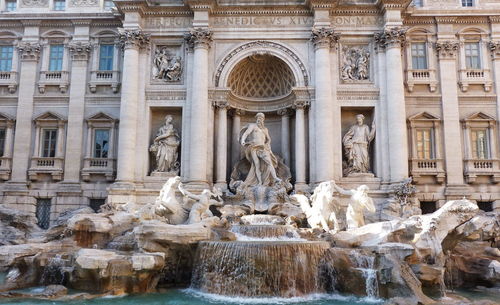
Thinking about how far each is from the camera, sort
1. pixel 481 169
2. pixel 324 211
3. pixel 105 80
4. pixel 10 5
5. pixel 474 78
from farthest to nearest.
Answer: pixel 10 5
pixel 105 80
pixel 474 78
pixel 481 169
pixel 324 211

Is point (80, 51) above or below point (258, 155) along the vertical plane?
above

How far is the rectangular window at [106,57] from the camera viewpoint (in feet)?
79.9

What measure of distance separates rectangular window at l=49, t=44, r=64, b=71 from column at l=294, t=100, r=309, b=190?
44.0 feet

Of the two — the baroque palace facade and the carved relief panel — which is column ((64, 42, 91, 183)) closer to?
the baroque palace facade

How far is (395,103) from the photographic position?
21.2 m

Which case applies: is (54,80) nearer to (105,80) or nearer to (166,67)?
(105,80)

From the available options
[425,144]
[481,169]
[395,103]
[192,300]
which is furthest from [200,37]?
[481,169]

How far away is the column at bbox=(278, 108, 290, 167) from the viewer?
23234 millimetres

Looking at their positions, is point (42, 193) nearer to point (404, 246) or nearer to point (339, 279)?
point (339, 279)

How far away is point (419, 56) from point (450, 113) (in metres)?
3.53

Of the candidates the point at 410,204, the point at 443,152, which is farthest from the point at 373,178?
the point at 443,152

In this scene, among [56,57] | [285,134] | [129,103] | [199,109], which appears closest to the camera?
[199,109]

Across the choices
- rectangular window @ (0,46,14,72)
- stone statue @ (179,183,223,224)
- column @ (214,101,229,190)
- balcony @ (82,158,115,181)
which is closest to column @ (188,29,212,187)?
column @ (214,101,229,190)

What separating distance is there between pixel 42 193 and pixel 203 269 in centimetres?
1327
